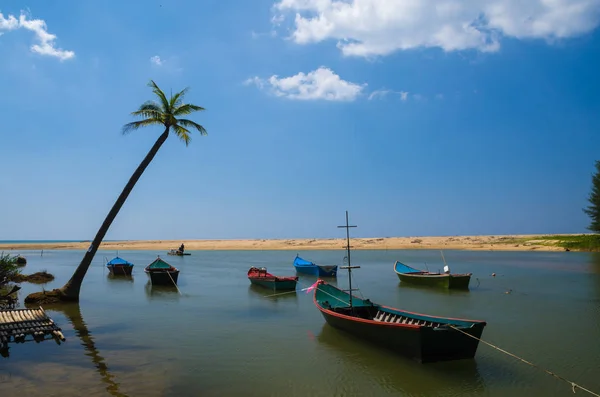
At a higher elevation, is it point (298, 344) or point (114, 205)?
point (114, 205)

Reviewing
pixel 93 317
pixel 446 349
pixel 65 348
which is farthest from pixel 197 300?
pixel 446 349

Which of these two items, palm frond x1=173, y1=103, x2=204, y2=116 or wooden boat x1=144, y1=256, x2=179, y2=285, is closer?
palm frond x1=173, y1=103, x2=204, y2=116

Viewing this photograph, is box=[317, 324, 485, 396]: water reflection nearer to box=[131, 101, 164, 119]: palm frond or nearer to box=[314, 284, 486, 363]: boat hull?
box=[314, 284, 486, 363]: boat hull

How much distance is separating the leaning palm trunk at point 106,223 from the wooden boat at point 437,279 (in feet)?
69.6

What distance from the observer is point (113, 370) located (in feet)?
38.0

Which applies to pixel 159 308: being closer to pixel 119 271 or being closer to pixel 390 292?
pixel 390 292

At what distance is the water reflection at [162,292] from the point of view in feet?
86.0

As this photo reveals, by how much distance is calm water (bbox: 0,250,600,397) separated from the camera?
10.4 meters

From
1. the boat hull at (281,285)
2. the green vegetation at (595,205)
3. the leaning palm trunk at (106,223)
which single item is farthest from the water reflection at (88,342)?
the green vegetation at (595,205)

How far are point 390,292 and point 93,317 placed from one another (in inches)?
746

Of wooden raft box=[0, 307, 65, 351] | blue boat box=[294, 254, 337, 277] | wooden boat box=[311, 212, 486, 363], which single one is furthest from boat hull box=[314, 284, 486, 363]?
blue boat box=[294, 254, 337, 277]

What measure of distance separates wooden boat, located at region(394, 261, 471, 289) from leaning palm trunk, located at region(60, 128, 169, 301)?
835 inches

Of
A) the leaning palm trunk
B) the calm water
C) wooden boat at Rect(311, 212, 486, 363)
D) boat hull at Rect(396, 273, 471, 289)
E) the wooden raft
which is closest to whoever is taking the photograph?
the calm water

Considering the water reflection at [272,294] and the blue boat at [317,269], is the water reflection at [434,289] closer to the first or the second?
the blue boat at [317,269]
